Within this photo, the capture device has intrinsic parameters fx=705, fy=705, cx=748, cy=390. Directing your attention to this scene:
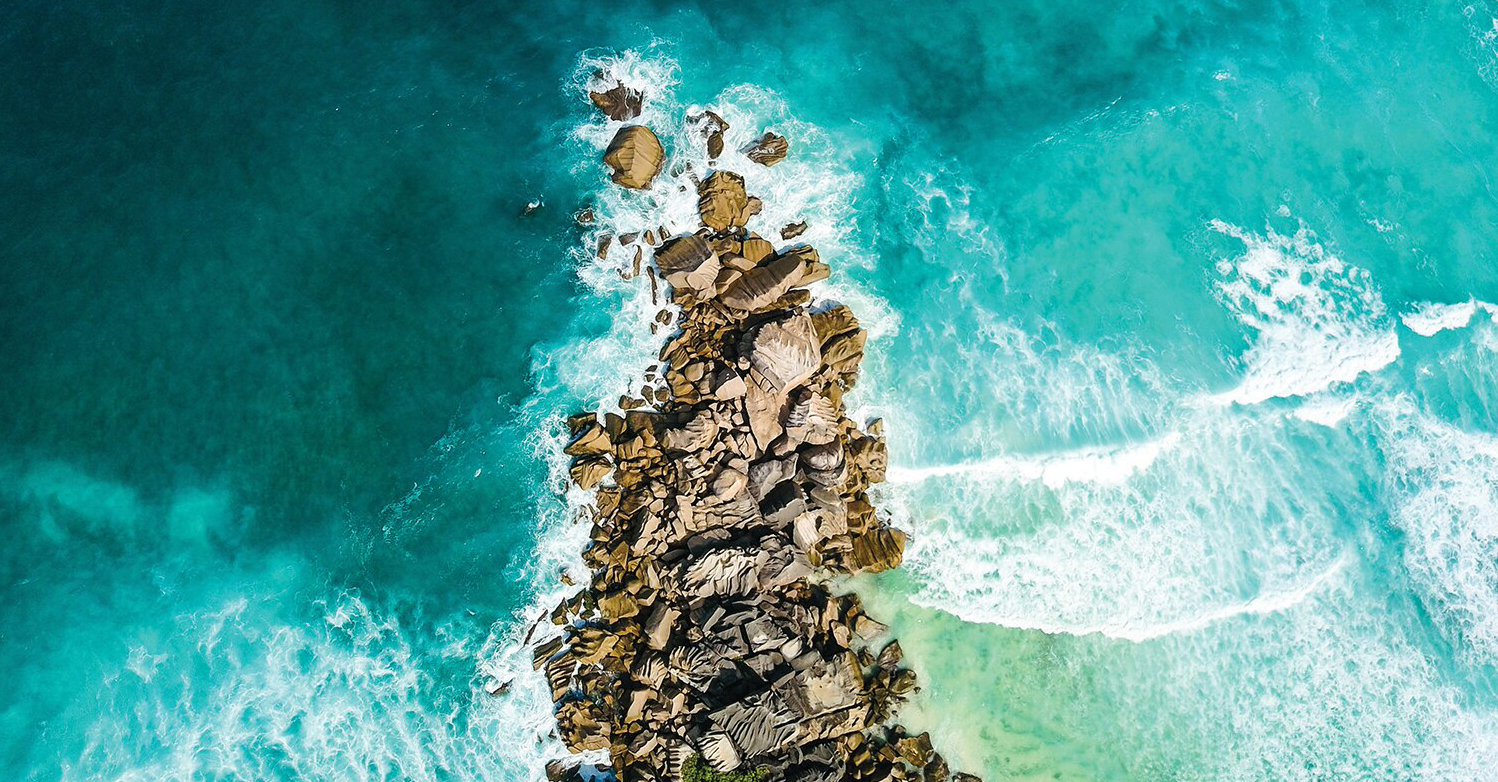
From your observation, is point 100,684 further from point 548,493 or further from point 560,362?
point 560,362

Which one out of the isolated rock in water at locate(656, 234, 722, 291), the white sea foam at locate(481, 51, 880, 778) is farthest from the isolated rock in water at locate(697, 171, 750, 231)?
the isolated rock in water at locate(656, 234, 722, 291)

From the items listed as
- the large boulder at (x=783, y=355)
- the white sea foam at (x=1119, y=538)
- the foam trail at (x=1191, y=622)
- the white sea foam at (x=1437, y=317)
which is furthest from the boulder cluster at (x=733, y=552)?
the white sea foam at (x=1437, y=317)

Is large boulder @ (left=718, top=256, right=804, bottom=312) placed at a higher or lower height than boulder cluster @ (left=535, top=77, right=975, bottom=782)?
higher

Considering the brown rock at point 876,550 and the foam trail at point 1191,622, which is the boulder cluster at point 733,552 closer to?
the brown rock at point 876,550

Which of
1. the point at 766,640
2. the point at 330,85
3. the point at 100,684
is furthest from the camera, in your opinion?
the point at 330,85

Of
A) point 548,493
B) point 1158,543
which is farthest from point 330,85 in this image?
point 1158,543

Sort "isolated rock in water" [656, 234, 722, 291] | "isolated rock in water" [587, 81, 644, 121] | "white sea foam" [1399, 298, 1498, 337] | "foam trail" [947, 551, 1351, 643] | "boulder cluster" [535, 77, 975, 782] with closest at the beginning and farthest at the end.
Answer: "boulder cluster" [535, 77, 975, 782], "isolated rock in water" [656, 234, 722, 291], "foam trail" [947, 551, 1351, 643], "isolated rock in water" [587, 81, 644, 121], "white sea foam" [1399, 298, 1498, 337]

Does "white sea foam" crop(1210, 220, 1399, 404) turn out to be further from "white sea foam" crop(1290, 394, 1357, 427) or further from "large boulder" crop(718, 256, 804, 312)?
"large boulder" crop(718, 256, 804, 312)
